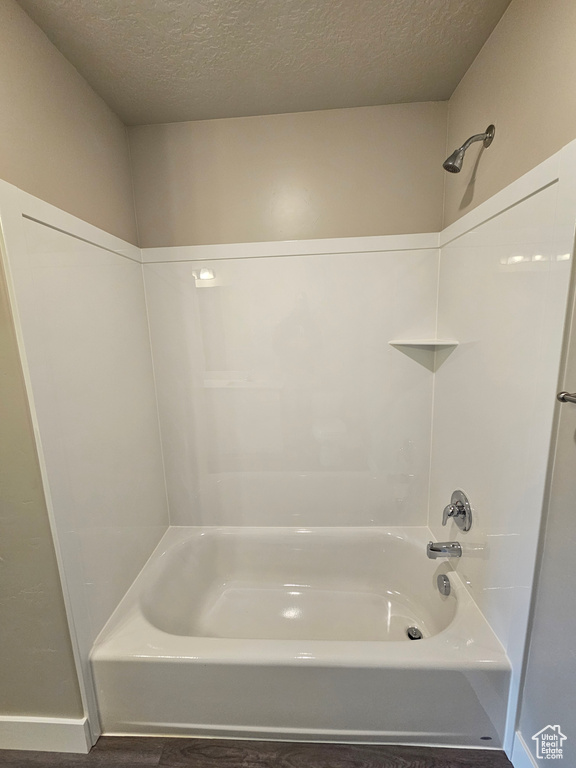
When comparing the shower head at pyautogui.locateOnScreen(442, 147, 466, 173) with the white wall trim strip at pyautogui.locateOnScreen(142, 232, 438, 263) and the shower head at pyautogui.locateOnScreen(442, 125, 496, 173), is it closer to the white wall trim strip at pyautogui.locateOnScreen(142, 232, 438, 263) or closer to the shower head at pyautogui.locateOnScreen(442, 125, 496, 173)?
the shower head at pyautogui.locateOnScreen(442, 125, 496, 173)

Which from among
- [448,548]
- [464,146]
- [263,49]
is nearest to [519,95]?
[464,146]

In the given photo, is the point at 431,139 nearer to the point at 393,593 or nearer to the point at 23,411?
the point at 23,411

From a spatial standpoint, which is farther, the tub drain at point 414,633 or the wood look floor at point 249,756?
the tub drain at point 414,633

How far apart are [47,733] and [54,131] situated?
2.04m

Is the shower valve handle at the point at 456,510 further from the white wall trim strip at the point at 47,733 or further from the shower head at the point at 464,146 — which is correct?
the white wall trim strip at the point at 47,733

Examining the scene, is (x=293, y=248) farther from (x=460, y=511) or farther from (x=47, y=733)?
(x=47, y=733)

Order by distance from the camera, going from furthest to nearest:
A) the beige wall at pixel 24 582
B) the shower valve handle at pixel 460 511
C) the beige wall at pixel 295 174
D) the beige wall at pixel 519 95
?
the beige wall at pixel 295 174 < the shower valve handle at pixel 460 511 < the beige wall at pixel 24 582 < the beige wall at pixel 519 95

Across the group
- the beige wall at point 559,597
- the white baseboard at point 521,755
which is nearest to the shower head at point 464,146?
the beige wall at point 559,597

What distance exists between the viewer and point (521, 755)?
104 cm

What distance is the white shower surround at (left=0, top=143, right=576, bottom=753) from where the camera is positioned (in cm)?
86

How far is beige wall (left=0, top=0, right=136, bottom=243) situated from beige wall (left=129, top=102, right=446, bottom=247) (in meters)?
0.21

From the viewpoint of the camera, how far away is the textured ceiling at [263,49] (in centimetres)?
100

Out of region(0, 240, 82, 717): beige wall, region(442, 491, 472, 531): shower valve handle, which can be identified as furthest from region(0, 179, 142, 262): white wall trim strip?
region(442, 491, 472, 531): shower valve handle

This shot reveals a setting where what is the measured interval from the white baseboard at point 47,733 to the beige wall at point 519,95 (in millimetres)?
2304
